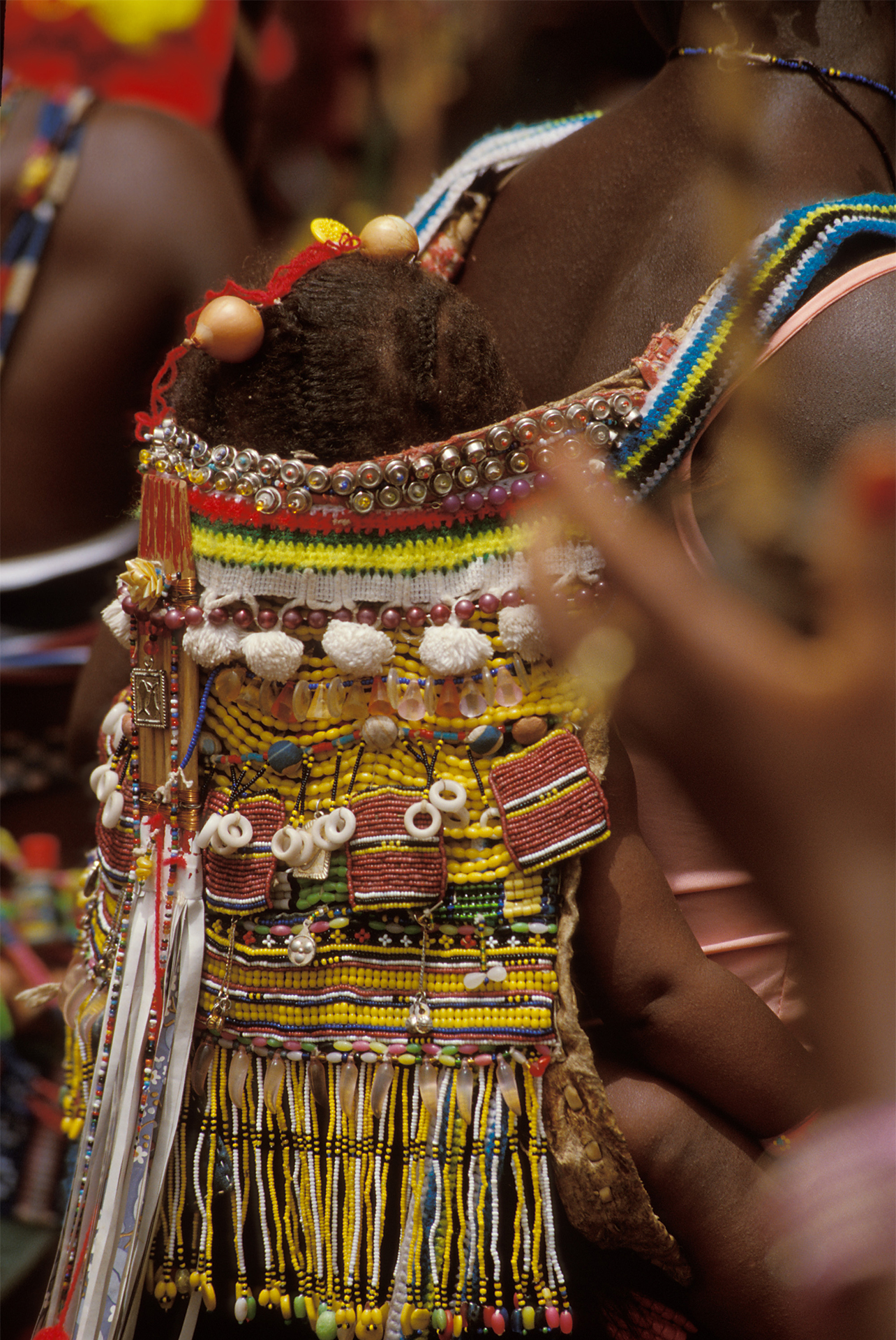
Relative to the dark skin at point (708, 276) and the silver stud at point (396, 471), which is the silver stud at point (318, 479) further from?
the dark skin at point (708, 276)

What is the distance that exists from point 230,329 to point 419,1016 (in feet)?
1.72

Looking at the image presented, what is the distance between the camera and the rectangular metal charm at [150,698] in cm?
88

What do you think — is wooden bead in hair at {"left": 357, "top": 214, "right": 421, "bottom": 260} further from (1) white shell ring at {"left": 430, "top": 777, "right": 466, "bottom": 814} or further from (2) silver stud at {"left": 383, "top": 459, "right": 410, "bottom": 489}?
(1) white shell ring at {"left": 430, "top": 777, "right": 466, "bottom": 814}

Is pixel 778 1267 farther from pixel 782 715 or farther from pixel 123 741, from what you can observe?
pixel 123 741

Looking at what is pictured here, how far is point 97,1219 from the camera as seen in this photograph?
868 mm

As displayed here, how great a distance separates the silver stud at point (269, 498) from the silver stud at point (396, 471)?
84mm

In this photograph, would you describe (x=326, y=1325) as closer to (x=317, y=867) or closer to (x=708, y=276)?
(x=317, y=867)

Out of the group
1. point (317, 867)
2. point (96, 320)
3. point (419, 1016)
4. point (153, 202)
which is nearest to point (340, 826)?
point (317, 867)

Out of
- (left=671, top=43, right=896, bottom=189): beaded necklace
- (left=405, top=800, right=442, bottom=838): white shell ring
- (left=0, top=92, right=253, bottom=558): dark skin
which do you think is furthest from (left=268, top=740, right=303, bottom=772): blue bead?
(left=0, top=92, right=253, bottom=558): dark skin

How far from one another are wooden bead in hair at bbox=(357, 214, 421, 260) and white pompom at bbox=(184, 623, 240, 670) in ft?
1.03

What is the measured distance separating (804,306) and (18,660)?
1.32 m

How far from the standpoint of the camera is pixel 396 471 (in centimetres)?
79

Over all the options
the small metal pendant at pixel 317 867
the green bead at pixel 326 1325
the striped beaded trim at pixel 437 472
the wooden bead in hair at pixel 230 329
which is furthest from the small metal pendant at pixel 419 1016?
the wooden bead in hair at pixel 230 329

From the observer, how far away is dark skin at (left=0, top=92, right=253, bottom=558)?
5.09 feet
